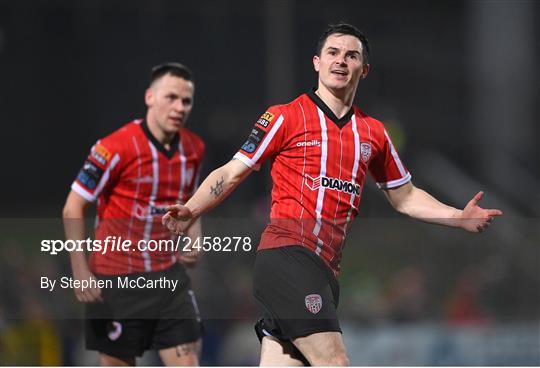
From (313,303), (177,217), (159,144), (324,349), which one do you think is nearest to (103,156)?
(159,144)

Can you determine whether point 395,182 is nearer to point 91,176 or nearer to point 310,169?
point 310,169

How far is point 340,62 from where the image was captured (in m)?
6.23

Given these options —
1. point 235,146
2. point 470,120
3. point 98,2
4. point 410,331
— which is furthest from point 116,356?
point 470,120

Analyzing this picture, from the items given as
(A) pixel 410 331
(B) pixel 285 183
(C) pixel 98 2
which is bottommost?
(A) pixel 410 331

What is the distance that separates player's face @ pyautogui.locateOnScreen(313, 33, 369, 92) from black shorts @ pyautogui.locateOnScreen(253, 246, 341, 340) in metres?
0.89

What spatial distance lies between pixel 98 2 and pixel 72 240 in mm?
14327

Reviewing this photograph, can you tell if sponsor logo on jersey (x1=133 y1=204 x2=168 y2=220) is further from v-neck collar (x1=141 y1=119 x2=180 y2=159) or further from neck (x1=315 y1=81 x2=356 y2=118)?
neck (x1=315 y1=81 x2=356 y2=118)

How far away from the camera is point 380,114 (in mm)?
20516

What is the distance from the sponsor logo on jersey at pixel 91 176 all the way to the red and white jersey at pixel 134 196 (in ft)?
0.13

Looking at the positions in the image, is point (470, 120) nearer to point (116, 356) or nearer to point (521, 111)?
point (521, 111)

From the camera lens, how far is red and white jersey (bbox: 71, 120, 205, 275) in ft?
24.9

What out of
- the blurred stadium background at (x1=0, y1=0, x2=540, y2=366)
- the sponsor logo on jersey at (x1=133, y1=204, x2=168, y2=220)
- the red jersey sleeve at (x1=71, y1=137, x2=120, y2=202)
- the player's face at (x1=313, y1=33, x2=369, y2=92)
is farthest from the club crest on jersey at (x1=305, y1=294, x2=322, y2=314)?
Result: the blurred stadium background at (x1=0, y1=0, x2=540, y2=366)

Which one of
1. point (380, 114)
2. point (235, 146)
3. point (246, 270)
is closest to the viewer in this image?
point (246, 270)

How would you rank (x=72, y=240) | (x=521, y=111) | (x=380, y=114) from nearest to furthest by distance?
(x=72, y=240) → (x=380, y=114) → (x=521, y=111)
